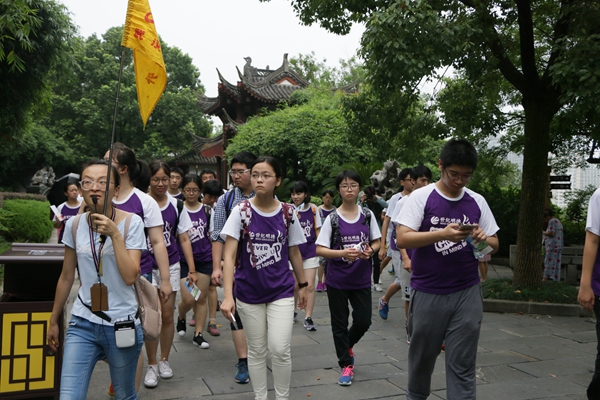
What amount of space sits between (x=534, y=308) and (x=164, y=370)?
540 centimetres

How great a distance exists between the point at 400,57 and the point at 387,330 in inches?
129

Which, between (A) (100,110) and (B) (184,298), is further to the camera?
(A) (100,110)

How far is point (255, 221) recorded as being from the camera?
377 cm

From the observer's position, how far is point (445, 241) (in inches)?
130

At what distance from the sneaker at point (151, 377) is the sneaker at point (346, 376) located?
154 cm

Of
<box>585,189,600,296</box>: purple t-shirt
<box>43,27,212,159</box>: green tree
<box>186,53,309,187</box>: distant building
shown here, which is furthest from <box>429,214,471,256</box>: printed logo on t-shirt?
<box>43,27,212,159</box>: green tree

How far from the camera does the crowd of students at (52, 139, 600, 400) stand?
9.25ft

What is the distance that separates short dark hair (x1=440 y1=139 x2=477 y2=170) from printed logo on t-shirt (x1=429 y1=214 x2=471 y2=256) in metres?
0.33

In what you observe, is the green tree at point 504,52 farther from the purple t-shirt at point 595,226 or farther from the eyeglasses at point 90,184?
the eyeglasses at point 90,184

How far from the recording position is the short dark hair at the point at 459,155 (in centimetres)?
321

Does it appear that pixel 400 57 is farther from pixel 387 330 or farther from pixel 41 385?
pixel 41 385

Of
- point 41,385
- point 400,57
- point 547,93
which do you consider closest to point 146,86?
point 41,385

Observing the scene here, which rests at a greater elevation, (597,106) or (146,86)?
(597,106)

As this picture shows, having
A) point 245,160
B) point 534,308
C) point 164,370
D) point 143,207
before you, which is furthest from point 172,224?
point 534,308
